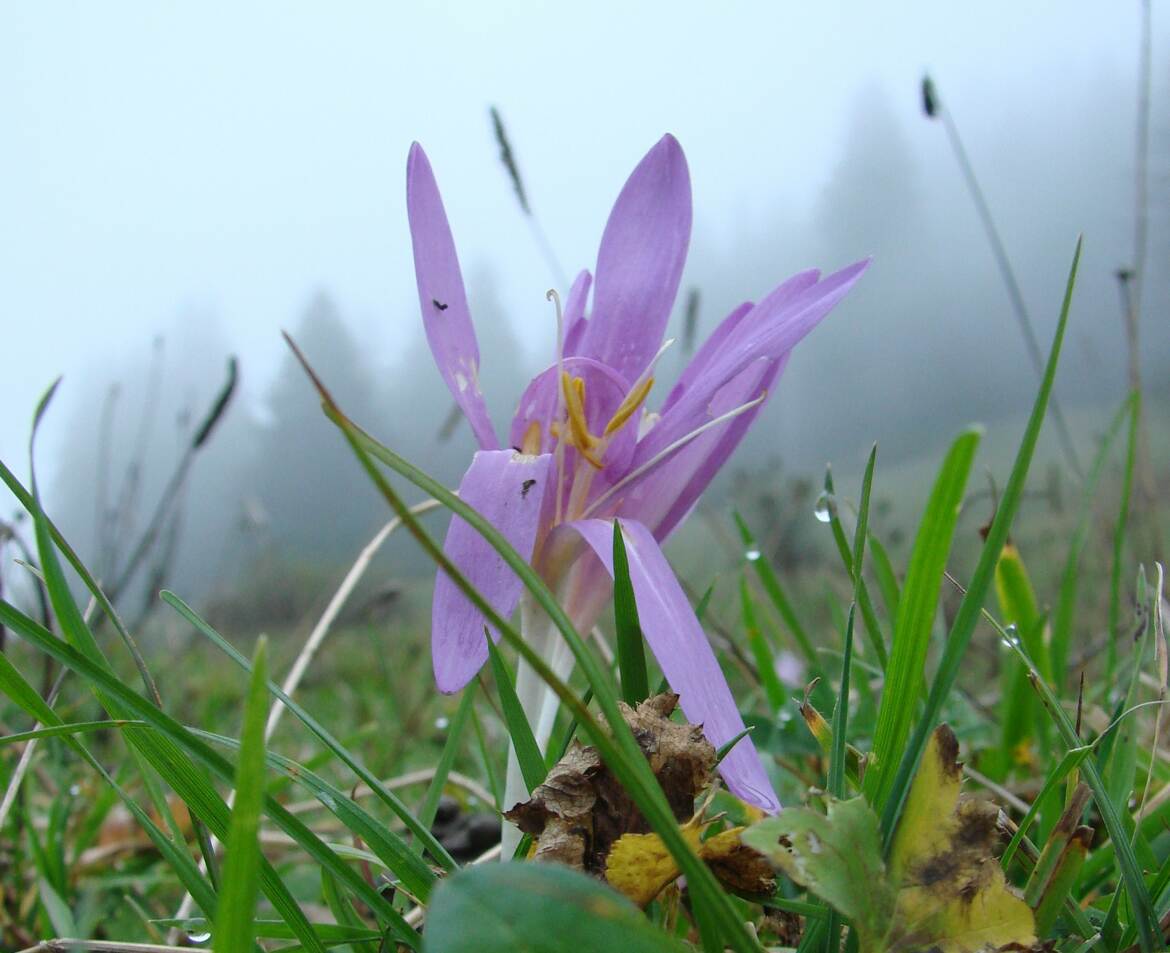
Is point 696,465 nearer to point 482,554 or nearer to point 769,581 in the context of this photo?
point 482,554

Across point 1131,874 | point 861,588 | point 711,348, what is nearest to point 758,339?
point 711,348

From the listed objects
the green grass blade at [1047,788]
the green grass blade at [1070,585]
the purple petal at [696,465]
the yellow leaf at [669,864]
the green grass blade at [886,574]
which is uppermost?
the purple petal at [696,465]

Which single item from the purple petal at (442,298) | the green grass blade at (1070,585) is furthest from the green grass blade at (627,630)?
the green grass blade at (1070,585)

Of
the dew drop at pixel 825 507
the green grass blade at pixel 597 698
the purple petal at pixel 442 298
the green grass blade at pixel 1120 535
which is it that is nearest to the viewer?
the green grass blade at pixel 597 698

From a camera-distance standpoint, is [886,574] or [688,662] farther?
[886,574]

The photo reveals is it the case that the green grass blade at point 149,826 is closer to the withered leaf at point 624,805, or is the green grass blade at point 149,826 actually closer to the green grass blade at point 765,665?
the withered leaf at point 624,805

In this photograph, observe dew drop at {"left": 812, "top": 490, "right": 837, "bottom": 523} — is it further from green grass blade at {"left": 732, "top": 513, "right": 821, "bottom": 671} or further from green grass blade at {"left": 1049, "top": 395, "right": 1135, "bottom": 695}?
green grass blade at {"left": 1049, "top": 395, "right": 1135, "bottom": 695}

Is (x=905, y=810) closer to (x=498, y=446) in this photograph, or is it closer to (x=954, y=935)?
(x=954, y=935)
